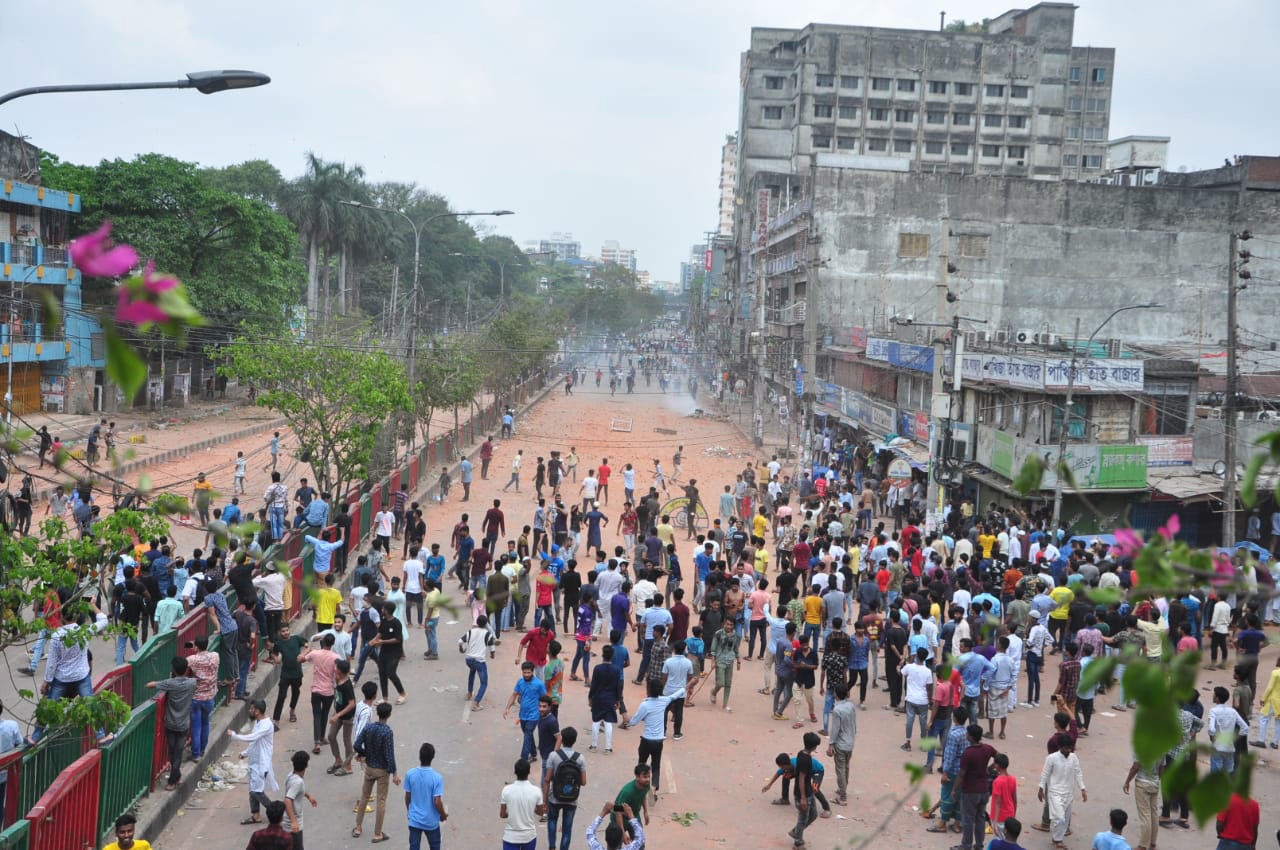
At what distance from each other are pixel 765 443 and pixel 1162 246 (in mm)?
17092

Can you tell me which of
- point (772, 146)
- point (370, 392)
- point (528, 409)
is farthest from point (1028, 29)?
point (370, 392)

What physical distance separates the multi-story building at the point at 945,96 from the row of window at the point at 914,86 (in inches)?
2.8

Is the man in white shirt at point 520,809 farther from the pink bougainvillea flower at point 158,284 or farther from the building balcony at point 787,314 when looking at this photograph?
the building balcony at point 787,314

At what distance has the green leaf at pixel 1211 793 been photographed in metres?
2.04

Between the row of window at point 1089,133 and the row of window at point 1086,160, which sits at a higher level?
the row of window at point 1089,133

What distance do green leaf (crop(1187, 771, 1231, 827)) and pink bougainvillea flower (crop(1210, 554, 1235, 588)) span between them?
45 cm

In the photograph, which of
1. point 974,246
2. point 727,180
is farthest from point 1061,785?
point 727,180

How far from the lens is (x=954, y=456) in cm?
2792

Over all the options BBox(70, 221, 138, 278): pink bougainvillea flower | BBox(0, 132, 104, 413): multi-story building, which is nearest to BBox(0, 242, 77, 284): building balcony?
BBox(0, 132, 104, 413): multi-story building

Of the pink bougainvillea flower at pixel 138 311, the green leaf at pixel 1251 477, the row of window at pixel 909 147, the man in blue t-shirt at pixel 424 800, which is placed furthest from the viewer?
the row of window at pixel 909 147

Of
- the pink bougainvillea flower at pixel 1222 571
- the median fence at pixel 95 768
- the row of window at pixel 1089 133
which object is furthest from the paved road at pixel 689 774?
the row of window at pixel 1089 133

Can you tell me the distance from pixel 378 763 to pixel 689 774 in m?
3.41

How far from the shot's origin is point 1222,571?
8.10ft

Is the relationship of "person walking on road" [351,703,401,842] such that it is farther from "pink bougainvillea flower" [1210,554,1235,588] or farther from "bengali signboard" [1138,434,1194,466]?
"bengali signboard" [1138,434,1194,466]
